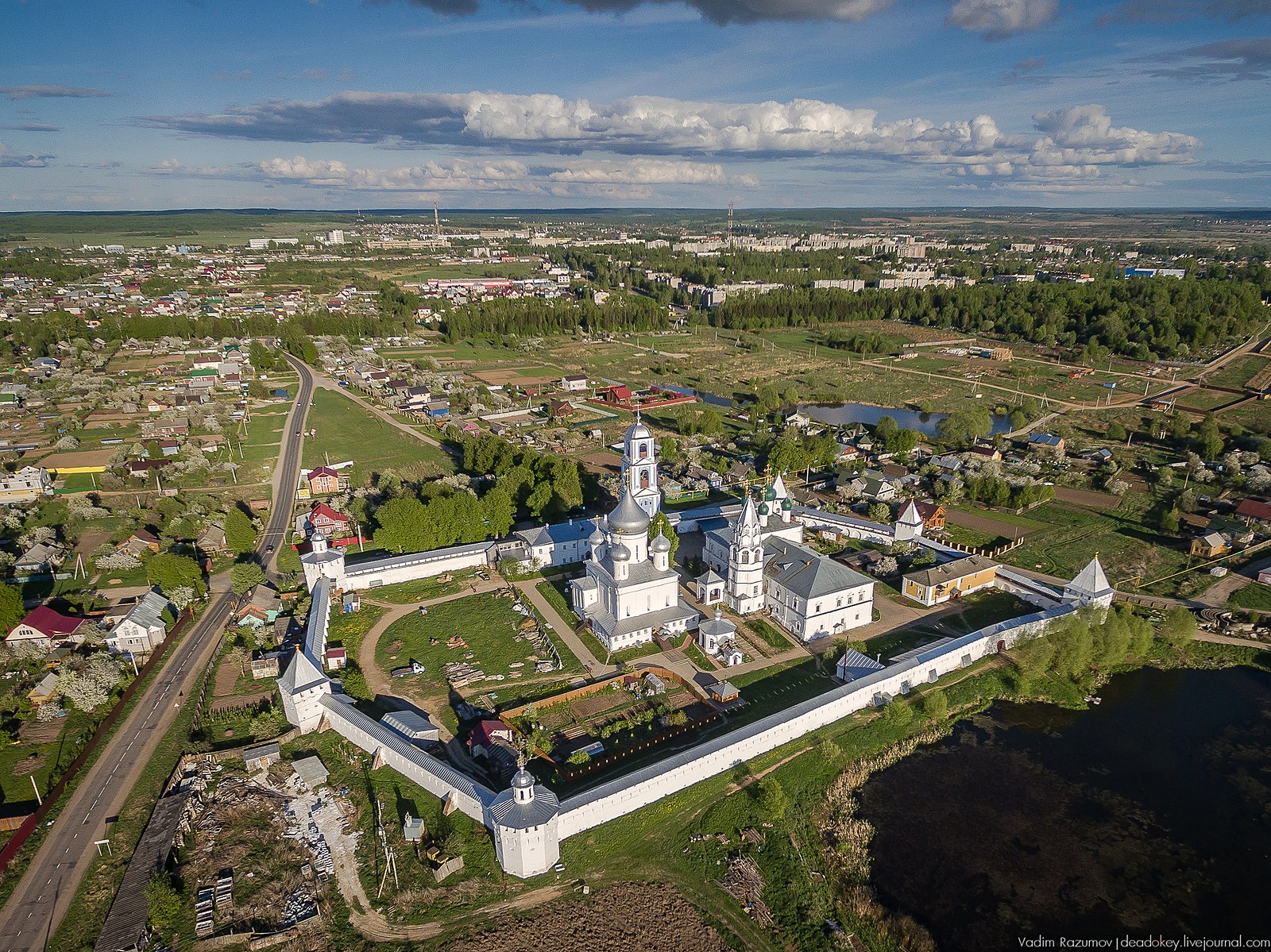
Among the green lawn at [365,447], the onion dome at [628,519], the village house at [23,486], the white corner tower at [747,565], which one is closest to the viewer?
the onion dome at [628,519]

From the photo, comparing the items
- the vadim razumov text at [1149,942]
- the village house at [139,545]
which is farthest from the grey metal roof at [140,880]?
the vadim razumov text at [1149,942]

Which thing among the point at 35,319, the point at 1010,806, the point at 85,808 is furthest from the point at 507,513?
the point at 35,319

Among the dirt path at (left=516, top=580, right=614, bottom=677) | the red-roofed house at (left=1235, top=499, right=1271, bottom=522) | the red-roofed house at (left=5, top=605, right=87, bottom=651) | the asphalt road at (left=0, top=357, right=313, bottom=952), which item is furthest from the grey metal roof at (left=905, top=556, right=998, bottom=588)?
the red-roofed house at (left=5, top=605, right=87, bottom=651)

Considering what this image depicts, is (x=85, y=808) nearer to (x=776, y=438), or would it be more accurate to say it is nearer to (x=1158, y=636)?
Result: (x=1158, y=636)

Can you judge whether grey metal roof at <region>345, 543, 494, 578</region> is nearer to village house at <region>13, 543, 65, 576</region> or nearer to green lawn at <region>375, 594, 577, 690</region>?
green lawn at <region>375, 594, 577, 690</region>

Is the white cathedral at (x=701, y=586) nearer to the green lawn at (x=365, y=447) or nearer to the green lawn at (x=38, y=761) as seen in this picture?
the green lawn at (x=38, y=761)
